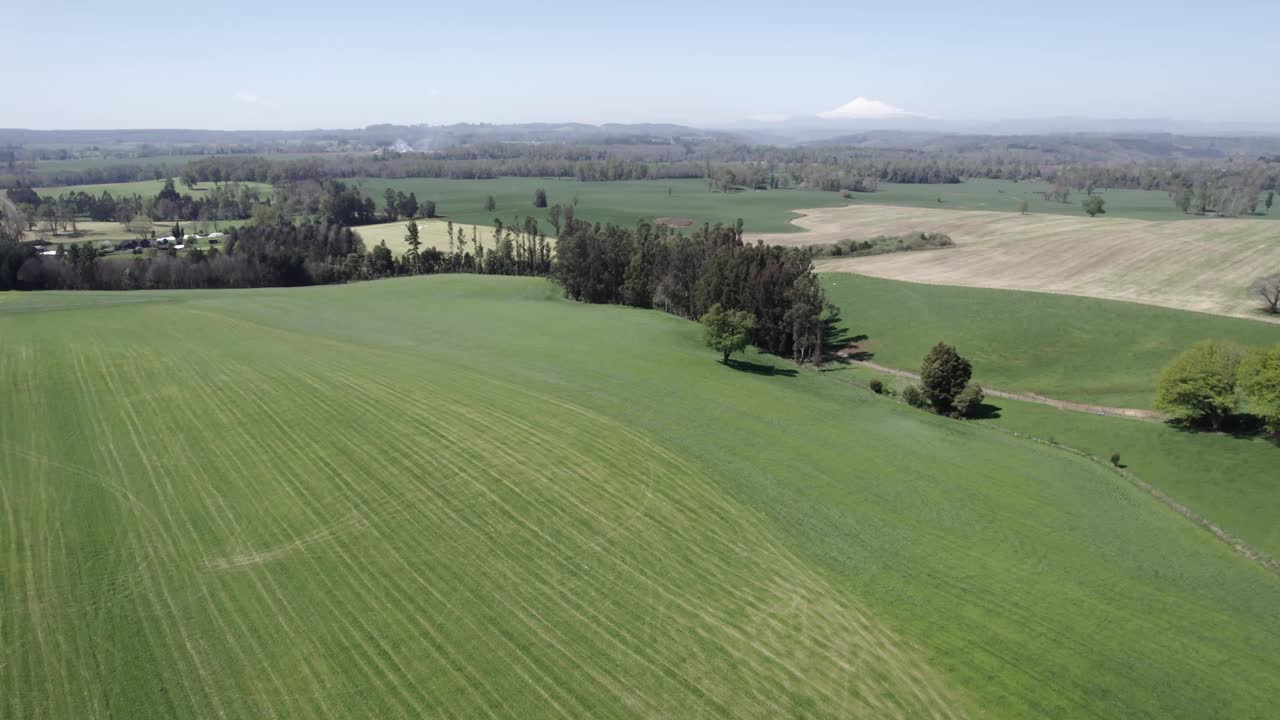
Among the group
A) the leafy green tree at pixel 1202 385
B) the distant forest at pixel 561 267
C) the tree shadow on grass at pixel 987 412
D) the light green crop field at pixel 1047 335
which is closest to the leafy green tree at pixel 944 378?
the tree shadow on grass at pixel 987 412

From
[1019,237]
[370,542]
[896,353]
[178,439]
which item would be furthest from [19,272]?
[1019,237]

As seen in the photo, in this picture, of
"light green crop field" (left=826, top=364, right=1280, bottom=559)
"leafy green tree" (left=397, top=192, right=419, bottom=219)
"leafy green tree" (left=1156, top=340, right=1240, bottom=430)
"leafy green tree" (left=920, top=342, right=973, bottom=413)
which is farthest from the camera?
"leafy green tree" (left=397, top=192, right=419, bottom=219)

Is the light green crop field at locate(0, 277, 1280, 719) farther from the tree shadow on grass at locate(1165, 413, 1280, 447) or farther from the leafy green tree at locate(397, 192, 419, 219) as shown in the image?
the leafy green tree at locate(397, 192, 419, 219)

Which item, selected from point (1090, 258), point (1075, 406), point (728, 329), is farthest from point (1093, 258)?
point (728, 329)

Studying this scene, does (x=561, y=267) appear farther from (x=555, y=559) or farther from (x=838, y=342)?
(x=555, y=559)

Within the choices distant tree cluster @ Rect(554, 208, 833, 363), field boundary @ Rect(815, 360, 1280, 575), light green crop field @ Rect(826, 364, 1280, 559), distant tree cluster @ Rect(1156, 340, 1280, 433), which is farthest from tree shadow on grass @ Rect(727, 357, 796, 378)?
distant tree cluster @ Rect(1156, 340, 1280, 433)

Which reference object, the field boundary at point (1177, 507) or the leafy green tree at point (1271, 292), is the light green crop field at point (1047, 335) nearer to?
the leafy green tree at point (1271, 292)

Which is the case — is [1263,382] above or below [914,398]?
above
